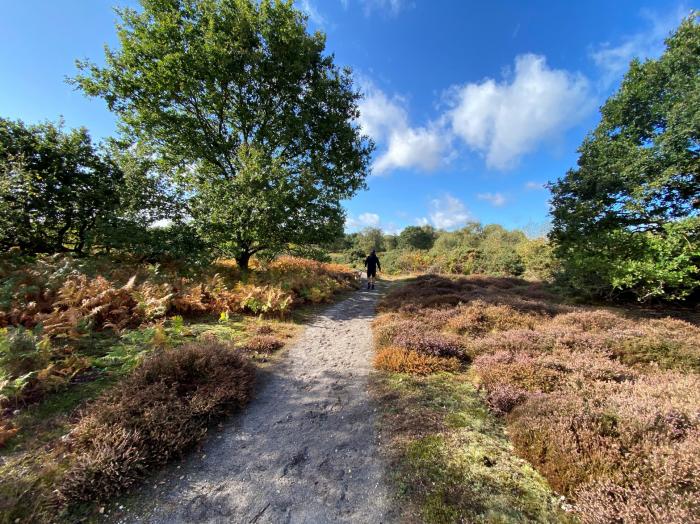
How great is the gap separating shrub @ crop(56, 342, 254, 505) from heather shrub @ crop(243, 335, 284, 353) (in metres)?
1.25

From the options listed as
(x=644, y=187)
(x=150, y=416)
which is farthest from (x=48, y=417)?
(x=644, y=187)

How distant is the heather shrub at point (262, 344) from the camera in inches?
229

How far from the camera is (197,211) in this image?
431 inches

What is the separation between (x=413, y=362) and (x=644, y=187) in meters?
10.1

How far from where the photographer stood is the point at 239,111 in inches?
421

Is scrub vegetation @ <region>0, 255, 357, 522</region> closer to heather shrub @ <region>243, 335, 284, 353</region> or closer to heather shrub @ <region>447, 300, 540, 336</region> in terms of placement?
heather shrub @ <region>243, 335, 284, 353</region>

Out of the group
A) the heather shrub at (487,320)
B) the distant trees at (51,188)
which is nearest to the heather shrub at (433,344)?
the heather shrub at (487,320)

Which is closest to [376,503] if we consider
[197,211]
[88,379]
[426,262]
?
[88,379]

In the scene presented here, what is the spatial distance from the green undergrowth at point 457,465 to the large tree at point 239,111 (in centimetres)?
800

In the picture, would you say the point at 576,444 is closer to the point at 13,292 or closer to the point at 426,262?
the point at 13,292

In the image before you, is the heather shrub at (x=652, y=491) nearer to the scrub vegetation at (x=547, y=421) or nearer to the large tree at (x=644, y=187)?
the scrub vegetation at (x=547, y=421)

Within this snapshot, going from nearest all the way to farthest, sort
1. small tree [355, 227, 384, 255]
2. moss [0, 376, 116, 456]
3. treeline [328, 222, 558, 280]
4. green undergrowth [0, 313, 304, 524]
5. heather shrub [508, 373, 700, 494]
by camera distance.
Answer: green undergrowth [0, 313, 304, 524]
heather shrub [508, 373, 700, 494]
moss [0, 376, 116, 456]
treeline [328, 222, 558, 280]
small tree [355, 227, 384, 255]

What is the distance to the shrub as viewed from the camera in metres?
2.41

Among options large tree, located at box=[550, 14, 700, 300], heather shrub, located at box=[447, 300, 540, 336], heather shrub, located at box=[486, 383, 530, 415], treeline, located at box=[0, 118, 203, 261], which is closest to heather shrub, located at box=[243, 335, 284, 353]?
heather shrub, located at box=[486, 383, 530, 415]
